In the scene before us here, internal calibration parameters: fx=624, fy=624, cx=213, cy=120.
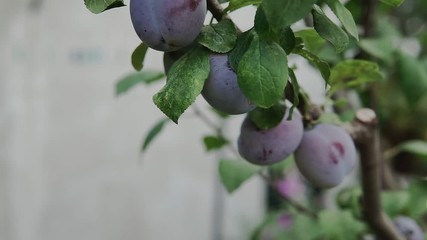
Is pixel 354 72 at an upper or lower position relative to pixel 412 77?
upper

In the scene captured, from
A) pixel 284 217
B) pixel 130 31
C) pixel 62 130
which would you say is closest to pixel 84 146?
pixel 62 130

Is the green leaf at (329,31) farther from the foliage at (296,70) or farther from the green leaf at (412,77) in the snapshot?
the green leaf at (412,77)

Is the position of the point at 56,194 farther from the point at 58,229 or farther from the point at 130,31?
the point at 130,31

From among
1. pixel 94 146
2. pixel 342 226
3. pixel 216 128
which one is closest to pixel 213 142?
pixel 216 128

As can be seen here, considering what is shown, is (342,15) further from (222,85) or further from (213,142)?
(213,142)

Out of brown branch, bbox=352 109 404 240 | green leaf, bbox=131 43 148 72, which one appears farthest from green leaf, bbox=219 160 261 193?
green leaf, bbox=131 43 148 72
